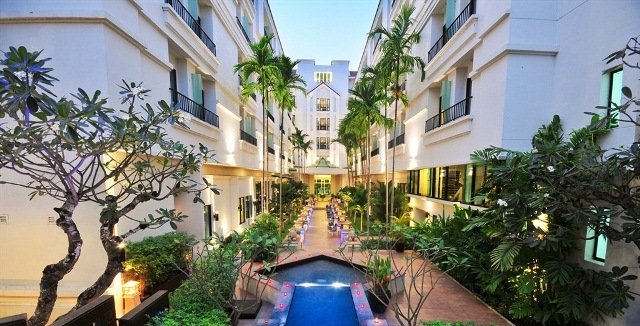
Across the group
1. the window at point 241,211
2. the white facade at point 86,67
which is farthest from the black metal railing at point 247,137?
the white facade at point 86,67

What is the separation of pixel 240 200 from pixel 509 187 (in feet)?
45.4

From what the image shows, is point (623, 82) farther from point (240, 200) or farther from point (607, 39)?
point (240, 200)

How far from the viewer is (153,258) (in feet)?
21.8

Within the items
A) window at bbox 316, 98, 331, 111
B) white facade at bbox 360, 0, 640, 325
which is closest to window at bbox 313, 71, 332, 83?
window at bbox 316, 98, 331, 111

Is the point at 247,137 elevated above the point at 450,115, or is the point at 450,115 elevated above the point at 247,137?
the point at 450,115

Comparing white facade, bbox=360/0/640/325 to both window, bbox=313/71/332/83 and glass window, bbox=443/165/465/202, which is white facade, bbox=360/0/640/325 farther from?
window, bbox=313/71/332/83

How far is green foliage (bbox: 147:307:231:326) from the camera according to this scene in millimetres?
4488

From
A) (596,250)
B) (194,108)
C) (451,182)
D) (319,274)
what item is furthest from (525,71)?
(194,108)

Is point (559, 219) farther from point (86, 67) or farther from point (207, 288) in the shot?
point (86, 67)

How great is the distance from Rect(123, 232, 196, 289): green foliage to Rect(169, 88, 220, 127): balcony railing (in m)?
4.53

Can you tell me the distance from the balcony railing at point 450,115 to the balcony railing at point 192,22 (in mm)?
10261

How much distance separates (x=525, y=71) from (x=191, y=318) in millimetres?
9567

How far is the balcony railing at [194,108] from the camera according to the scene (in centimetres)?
892

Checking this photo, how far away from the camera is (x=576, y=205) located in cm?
468
